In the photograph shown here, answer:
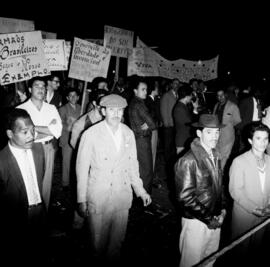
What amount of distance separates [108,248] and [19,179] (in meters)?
1.43

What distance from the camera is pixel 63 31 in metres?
21.2

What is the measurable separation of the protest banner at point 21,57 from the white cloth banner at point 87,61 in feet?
3.05

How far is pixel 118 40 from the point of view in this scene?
8.58m

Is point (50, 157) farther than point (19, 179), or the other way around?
point (50, 157)

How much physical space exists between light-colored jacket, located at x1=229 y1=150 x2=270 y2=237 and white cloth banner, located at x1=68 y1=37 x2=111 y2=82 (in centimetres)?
465

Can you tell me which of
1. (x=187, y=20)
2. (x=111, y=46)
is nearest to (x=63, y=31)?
(x=187, y=20)

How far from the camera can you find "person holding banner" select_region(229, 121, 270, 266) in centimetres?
357

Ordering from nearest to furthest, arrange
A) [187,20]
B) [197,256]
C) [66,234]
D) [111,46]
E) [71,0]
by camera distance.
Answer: [197,256] < [66,234] < [111,46] < [71,0] < [187,20]

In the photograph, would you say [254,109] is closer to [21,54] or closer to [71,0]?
[21,54]

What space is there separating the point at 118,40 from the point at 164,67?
2.63 metres

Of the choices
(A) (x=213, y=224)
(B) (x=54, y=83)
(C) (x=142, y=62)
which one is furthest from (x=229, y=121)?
(A) (x=213, y=224)

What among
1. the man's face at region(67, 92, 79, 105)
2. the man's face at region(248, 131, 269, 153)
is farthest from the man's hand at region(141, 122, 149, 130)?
the man's face at region(248, 131, 269, 153)

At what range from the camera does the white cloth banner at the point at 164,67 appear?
9250 millimetres

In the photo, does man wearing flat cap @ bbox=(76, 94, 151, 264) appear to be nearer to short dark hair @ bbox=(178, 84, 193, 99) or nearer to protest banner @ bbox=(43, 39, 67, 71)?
short dark hair @ bbox=(178, 84, 193, 99)
